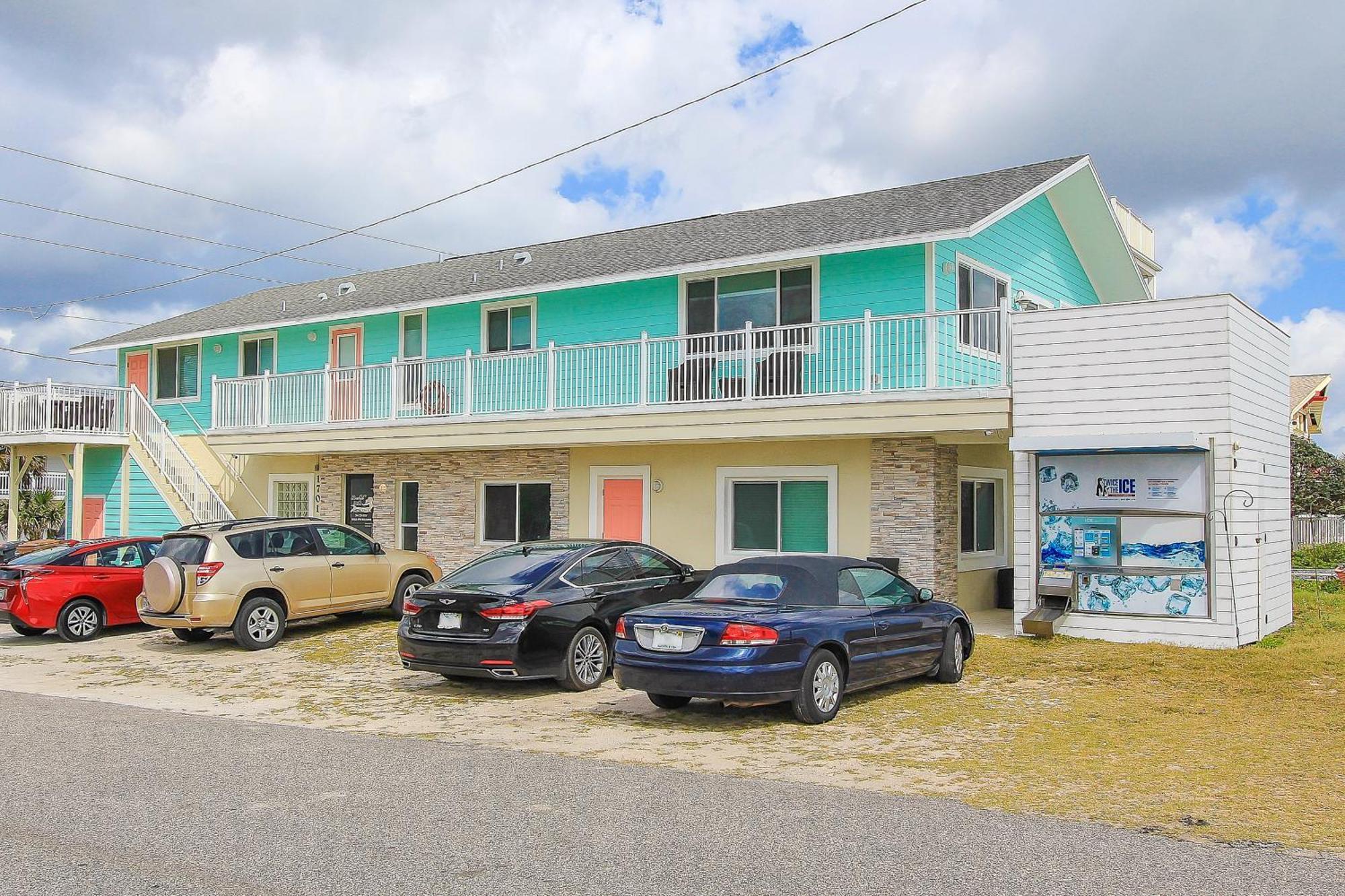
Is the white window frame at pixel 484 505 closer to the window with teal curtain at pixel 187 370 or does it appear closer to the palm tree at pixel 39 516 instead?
the window with teal curtain at pixel 187 370

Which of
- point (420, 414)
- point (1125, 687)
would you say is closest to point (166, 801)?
point (1125, 687)

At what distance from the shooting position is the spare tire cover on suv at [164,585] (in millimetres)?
15000

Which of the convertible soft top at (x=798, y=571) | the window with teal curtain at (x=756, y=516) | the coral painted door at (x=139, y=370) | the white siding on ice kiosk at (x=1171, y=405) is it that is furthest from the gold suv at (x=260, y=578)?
the coral painted door at (x=139, y=370)

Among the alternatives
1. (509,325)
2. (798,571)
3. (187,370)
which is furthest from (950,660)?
(187,370)

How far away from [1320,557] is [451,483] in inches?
823

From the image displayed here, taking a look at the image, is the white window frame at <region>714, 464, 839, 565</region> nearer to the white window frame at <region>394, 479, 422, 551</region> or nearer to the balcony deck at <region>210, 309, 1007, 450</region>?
the balcony deck at <region>210, 309, 1007, 450</region>

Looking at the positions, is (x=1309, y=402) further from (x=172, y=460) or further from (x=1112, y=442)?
(x=172, y=460)

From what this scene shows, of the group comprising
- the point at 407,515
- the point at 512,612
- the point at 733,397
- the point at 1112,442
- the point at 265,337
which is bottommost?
the point at 512,612

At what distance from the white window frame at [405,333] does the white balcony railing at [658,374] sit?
1.45 meters


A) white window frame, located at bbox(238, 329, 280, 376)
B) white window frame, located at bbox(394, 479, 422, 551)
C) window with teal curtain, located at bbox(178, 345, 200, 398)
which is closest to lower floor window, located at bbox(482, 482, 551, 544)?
white window frame, located at bbox(394, 479, 422, 551)

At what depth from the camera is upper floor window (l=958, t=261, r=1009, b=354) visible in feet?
57.6

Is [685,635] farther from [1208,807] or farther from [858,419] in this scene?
[858,419]

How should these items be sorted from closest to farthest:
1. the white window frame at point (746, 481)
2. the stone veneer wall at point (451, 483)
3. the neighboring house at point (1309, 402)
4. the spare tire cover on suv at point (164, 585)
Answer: the spare tire cover on suv at point (164, 585) < the white window frame at point (746, 481) < the stone veneer wall at point (451, 483) < the neighboring house at point (1309, 402)

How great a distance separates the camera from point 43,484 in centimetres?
3359
